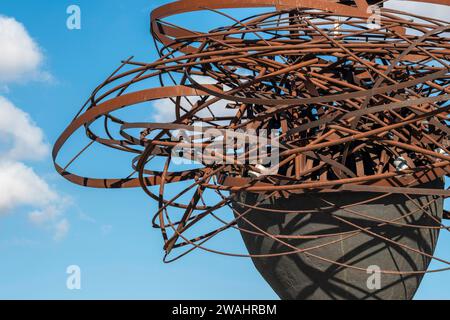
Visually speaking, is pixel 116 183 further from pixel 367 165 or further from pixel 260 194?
pixel 367 165

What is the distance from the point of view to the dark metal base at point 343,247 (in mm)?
6320

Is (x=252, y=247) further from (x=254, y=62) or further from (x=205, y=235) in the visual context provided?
(x=254, y=62)

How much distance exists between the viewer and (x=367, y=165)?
6.55 meters

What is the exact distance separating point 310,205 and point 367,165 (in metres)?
0.63

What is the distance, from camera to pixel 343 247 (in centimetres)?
636

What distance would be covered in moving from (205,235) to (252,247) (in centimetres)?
51

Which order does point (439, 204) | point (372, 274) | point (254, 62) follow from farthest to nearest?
point (439, 204) → point (372, 274) → point (254, 62)

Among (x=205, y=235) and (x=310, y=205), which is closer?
(x=310, y=205)

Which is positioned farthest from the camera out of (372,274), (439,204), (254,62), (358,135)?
(439,204)

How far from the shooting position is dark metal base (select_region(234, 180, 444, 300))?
6.32 meters

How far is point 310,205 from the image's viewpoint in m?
6.33

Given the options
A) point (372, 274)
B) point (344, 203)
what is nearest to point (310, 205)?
point (344, 203)
